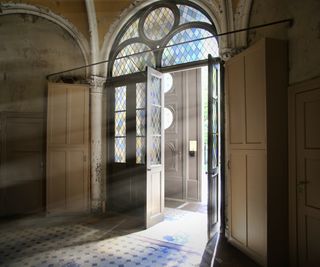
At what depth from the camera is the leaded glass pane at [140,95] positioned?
4.55 metres

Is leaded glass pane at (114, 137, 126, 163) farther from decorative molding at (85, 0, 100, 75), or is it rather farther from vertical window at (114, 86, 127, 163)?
decorative molding at (85, 0, 100, 75)

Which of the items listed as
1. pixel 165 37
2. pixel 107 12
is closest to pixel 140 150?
pixel 165 37

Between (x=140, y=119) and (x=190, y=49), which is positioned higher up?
(x=190, y=49)

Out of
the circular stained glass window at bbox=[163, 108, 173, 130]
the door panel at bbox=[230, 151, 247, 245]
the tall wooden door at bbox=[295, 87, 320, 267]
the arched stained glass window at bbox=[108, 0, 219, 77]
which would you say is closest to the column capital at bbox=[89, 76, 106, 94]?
the arched stained glass window at bbox=[108, 0, 219, 77]

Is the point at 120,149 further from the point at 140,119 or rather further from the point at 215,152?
the point at 215,152

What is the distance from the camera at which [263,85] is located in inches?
110

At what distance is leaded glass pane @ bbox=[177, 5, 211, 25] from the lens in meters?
4.13

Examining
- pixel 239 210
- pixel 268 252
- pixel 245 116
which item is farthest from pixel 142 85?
pixel 268 252

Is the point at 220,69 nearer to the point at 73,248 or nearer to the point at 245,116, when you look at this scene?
the point at 245,116

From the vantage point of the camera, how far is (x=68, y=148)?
4754 mm

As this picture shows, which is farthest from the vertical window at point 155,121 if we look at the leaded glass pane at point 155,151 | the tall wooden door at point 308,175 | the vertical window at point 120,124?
the tall wooden door at point 308,175

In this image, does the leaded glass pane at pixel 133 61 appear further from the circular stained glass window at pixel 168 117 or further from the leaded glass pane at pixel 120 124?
the circular stained glass window at pixel 168 117

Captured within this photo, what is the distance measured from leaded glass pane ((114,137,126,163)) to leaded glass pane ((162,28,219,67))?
5.22 feet

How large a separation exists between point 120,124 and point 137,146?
602 mm
